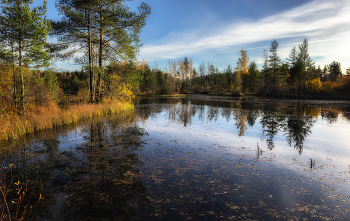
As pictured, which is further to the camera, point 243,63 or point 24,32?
point 243,63

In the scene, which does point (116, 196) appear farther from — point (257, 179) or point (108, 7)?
point (108, 7)

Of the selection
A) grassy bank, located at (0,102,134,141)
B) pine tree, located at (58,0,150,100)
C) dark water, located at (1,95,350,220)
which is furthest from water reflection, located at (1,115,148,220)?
pine tree, located at (58,0,150,100)

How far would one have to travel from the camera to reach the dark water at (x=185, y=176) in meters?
4.04

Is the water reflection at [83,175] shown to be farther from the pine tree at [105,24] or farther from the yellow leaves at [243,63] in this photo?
the yellow leaves at [243,63]

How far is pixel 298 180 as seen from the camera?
5473mm

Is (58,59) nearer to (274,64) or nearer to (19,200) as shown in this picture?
(19,200)

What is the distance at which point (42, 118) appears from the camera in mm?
11539

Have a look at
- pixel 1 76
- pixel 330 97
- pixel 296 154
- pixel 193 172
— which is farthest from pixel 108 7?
pixel 330 97

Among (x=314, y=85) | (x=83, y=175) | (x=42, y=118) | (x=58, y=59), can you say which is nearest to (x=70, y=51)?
(x=58, y=59)

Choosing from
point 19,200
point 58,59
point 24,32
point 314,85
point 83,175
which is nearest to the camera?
point 19,200

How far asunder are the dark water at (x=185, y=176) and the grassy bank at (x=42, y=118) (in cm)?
109

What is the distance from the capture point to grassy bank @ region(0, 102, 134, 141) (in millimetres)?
9422

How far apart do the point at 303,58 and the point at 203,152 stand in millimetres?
57294

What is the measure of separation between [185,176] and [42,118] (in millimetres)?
10534
